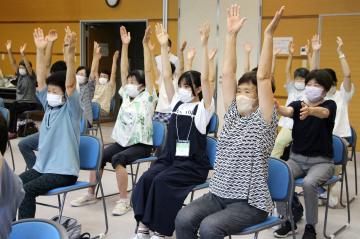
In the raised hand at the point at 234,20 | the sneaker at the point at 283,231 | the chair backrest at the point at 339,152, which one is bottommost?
the sneaker at the point at 283,231

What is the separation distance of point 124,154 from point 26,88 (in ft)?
14.6

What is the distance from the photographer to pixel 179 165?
338cm

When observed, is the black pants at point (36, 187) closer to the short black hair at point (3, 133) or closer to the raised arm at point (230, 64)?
the raised arm at point (230, 64)

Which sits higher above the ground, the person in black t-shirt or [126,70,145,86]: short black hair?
[126,70,145,86]: short black hair

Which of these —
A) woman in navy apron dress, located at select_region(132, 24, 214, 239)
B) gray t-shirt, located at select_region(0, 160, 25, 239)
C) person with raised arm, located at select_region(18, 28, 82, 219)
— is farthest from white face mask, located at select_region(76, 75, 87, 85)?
gray t-shirt, located at select_region(0, 160, 25, 239)

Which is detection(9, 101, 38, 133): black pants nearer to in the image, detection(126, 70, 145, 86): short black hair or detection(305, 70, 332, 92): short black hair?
detection(126, 70, 145, 86): short black hair

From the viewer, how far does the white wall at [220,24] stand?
7.86m

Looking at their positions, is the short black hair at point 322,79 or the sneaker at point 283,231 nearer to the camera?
the short black hair at point 322,79

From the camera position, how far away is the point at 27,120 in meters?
7.87

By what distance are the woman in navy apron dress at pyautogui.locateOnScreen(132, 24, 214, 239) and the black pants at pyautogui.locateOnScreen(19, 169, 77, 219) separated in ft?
1.88

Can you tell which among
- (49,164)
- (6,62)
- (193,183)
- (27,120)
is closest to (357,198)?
(193,183)

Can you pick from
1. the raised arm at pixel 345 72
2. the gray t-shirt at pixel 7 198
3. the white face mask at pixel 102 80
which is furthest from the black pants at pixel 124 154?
the white face mask at pixel 102 80

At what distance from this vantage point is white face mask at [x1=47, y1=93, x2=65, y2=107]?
345cm

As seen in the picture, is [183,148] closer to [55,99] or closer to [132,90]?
[55,99]
